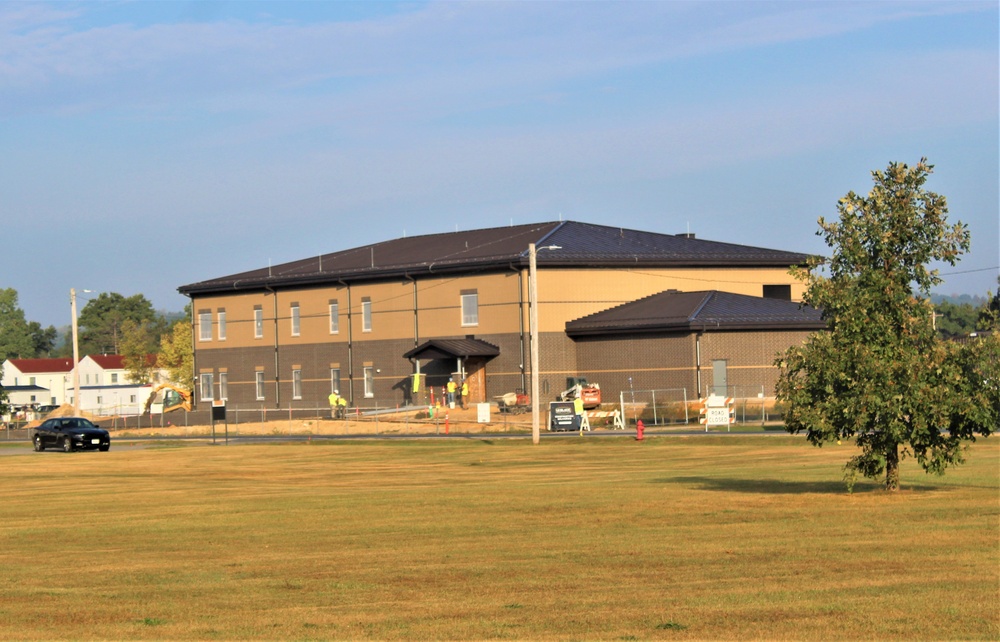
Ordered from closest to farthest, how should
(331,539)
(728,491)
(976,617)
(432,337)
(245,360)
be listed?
1. (976,617)
2. (331,539)
3. (728,491)
4. (432,337)
5. (245,360)

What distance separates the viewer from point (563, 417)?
61375 mm

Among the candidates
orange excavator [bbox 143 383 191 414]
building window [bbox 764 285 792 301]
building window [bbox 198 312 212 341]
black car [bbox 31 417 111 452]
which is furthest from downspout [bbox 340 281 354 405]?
building window [bbox 764 285 792 301]

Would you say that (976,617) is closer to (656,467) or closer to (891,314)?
(891,314)

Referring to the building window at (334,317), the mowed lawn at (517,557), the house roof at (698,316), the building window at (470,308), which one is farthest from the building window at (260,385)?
the mowed lawn at (517,557)

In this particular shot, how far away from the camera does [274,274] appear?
94.4 metres

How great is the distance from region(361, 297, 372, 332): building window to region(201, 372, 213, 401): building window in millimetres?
16738

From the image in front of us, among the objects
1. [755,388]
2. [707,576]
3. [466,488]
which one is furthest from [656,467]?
[755,388]

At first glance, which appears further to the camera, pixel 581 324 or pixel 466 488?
pixel 581 324

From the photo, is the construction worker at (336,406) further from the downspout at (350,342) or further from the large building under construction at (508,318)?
the large building under construction at (508,318)

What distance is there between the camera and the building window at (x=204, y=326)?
3848 inches

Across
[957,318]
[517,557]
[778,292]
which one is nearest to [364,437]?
[778,292]

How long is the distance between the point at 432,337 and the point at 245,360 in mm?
18270

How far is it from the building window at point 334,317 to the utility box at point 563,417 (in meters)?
29.6

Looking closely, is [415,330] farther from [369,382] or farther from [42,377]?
[42,377]
